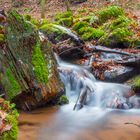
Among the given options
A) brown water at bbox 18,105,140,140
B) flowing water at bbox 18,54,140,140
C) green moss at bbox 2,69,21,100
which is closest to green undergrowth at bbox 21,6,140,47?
flowing water at bbox 18,54,140,140

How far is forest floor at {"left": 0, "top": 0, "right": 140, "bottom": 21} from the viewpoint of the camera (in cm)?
1894

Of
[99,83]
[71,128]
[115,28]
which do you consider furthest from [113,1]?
[71,128]

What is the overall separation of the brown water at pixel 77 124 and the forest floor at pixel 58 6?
905cm

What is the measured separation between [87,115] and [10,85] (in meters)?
1.87

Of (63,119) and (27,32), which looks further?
(27,32)

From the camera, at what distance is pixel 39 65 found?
8758 millimetres

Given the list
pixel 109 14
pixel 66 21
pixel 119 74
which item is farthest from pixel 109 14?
pixel 119 74

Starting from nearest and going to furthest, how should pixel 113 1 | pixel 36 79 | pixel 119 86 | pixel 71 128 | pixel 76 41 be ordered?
1. pixel 71 128
2. pixel 36 79
3. pixel 119 86
4. pixel 76 41
5. pixel 113 1

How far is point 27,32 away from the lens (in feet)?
29.4

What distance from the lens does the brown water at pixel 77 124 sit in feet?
22.7

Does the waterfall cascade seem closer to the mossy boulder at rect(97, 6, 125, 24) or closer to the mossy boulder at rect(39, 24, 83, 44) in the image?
the mossy boulder at rect(39, 24, 83, 44)

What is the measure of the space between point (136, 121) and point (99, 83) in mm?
2413

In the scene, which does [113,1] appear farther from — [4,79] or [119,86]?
[4,79]

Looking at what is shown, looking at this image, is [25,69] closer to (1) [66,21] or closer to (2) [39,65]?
(2) [39,65]
